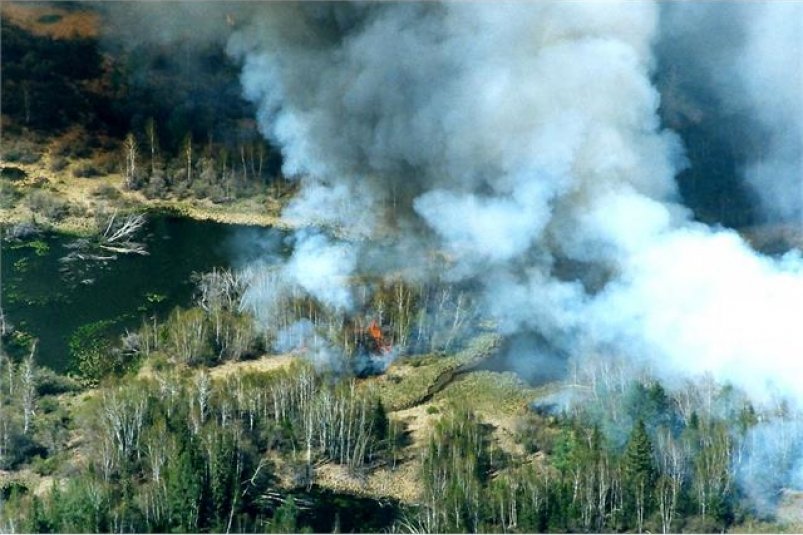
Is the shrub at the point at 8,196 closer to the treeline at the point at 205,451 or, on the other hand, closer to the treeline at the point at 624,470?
the treeline at the point at 205,451

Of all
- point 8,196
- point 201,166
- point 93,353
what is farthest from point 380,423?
point 201,166

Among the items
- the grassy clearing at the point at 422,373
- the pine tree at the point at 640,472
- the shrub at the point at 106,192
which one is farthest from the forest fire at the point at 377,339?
the shrub at the point at 106,192

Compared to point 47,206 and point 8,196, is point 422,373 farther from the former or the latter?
point 8,196

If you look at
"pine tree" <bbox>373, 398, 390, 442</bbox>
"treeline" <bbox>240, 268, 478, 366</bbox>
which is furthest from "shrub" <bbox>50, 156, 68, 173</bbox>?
"pine tree" <bbox>373, 398, 390, 442</bbox>

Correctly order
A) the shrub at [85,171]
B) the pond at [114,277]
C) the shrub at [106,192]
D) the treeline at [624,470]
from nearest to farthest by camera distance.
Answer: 1. the treeline at [624,470]
2. the pond at [114,277]
3. the shrub at [106,192]
4. the shrub at [85,171]

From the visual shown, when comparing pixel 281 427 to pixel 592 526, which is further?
pixel 281 427

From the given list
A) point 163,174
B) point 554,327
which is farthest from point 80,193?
point 554,327

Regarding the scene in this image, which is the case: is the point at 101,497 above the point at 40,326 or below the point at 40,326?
below

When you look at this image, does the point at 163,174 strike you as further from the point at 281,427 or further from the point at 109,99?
the point at 281,427
